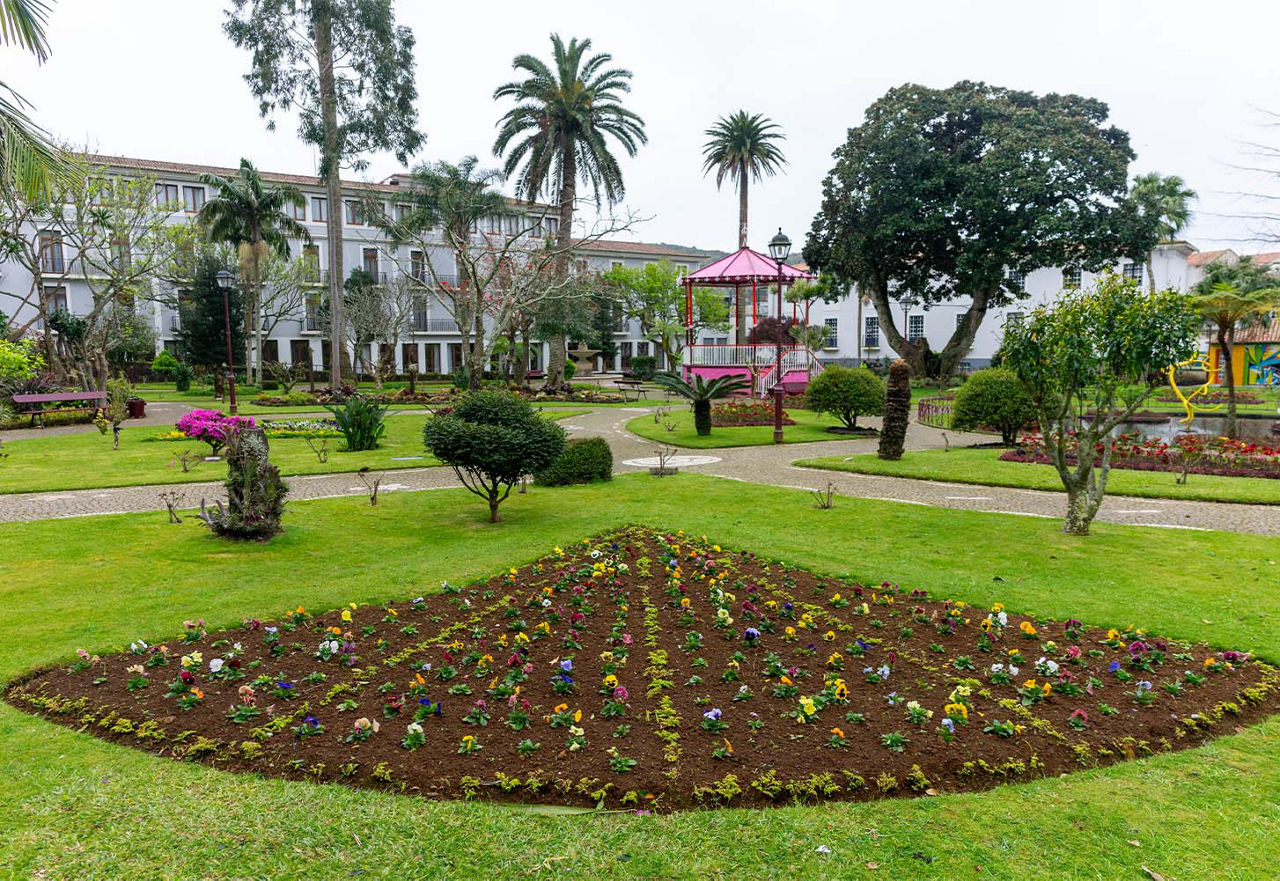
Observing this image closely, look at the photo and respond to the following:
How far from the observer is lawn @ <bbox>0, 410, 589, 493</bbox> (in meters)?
13.5

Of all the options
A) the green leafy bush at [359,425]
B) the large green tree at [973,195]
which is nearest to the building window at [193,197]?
the large green tree at [973,195]

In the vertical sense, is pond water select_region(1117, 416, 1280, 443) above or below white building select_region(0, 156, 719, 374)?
below

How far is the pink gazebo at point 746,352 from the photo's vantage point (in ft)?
94.7

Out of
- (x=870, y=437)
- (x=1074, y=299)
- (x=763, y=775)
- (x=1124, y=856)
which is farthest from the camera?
(x=870, y=437)

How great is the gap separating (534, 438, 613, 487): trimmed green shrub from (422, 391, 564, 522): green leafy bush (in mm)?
2891

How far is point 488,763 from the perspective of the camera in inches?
162

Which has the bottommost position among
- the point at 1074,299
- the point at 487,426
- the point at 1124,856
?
the point at 1124,856

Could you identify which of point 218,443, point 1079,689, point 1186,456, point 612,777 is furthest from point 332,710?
point 1186,456

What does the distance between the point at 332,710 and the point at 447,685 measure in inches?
26.6

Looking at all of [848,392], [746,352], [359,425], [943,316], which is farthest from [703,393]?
[943,316]

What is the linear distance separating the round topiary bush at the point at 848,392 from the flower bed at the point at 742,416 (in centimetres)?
168

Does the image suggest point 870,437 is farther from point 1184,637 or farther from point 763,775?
point 763,775

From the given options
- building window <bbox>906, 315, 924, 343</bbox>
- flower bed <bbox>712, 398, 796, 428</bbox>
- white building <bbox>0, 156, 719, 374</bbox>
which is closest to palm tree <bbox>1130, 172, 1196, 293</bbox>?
building window <bbox>906, 315, 924, 343</bbox>

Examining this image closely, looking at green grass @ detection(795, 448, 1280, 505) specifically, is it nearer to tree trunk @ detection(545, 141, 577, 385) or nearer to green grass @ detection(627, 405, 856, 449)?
green grass @ detection(627, 405, 856, 449)
